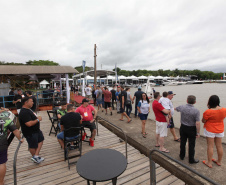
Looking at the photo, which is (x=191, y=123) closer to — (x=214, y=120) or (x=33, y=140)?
(x=214, y=120)

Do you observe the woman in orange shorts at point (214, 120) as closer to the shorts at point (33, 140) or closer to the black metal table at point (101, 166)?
the black metal table at point (101, 166)

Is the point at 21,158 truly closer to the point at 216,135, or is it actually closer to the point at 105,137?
the point at 105,137

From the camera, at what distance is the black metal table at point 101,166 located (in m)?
1.62

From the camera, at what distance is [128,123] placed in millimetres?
6688

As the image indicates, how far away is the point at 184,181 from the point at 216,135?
137 cm

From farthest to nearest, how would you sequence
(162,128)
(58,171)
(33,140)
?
(162,128) → (33,140) → (58,171)

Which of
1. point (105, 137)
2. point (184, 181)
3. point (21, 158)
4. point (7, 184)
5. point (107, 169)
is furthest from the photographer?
point (105, 137)

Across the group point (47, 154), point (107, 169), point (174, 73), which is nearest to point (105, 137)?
point (47, 154)

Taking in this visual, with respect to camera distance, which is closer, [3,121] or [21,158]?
[3,121]

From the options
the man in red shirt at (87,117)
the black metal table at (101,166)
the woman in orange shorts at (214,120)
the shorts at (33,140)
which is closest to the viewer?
the black metal table at (101,166)

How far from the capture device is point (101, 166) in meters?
1.82

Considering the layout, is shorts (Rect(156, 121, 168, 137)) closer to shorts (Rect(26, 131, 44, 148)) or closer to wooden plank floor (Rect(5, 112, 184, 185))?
wooden plank floor (Rect(5, 112, 184, 185))

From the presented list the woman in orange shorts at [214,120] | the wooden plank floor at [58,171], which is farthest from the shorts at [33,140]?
the woman in orange shorts at [214,120]

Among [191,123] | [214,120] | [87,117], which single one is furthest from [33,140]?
[214,120]
